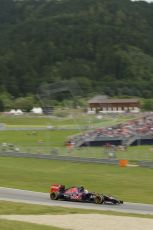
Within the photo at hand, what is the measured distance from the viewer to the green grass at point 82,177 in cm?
3388

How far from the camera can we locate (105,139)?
65438 millimetres


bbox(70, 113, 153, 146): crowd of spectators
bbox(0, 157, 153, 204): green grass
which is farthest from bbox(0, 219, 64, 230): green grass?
bbox(70, 113, 153, 146): crowd of spectators

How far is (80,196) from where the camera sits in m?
28.5

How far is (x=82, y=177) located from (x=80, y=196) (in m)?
10.9

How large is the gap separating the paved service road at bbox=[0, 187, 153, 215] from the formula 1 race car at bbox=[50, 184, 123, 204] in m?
0.30

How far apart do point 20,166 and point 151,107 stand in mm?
101792

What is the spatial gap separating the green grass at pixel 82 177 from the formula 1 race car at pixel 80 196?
2681 millimetres

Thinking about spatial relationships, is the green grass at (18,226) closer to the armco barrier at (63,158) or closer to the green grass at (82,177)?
the green grass at (82,177)

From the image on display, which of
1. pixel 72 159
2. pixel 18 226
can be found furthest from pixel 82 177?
pixel 18 226

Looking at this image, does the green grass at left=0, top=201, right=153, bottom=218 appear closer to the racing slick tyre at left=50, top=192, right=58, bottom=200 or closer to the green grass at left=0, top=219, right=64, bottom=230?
the racing slick tyre at left=50, top=192, right=58, bottom=200

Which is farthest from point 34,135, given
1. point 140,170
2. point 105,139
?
point 140,170

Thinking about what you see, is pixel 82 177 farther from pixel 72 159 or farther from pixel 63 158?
pixel 63 158

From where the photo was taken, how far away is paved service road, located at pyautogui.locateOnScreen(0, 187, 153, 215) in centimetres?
2652

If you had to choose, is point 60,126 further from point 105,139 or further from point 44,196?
point 44,196
